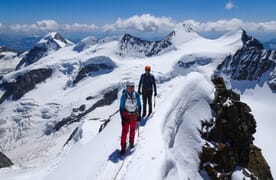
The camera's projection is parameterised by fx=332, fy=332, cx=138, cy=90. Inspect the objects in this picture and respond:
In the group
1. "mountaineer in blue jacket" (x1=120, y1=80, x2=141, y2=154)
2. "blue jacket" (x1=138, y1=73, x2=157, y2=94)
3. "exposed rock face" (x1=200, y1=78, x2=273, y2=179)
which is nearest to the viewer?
"mountaineer in blue jacket" (x1=120, y1=80, x2=141, y2=154)

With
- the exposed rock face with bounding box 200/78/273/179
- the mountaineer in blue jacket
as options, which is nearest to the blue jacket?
the mountaineer in blue jacket

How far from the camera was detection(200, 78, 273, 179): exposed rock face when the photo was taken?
84.6 feet

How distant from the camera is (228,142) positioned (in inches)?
1114

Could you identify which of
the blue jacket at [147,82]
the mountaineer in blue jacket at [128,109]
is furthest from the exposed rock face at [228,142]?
the mountaineer in blue jacket at [128,109]

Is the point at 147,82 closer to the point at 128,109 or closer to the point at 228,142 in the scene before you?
the point at 128,109

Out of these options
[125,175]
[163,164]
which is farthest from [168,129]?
[125,175]

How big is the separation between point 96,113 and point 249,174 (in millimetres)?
172381

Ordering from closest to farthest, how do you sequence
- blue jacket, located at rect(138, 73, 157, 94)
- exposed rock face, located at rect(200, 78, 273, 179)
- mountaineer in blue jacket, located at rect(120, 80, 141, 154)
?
mountaineer in blue jacket, located at rect(120, 80, 141, 154), blue jacket, located at rect(138, 73, 157, 94), exposed rock face, located at rect(200, 78, 273, 179)

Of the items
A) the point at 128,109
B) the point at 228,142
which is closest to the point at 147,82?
the point at 128,109

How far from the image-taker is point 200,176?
24281mm

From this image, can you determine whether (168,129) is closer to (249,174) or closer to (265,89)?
(249,174)

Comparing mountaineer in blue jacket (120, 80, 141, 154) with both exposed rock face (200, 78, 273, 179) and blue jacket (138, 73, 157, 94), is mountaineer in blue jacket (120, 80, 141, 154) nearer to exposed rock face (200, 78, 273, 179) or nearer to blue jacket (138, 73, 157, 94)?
blue jacket (138, 73, 157, 94)

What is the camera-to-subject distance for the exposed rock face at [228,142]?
84.6 feet

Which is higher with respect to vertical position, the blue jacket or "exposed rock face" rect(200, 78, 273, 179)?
the blue jacket
